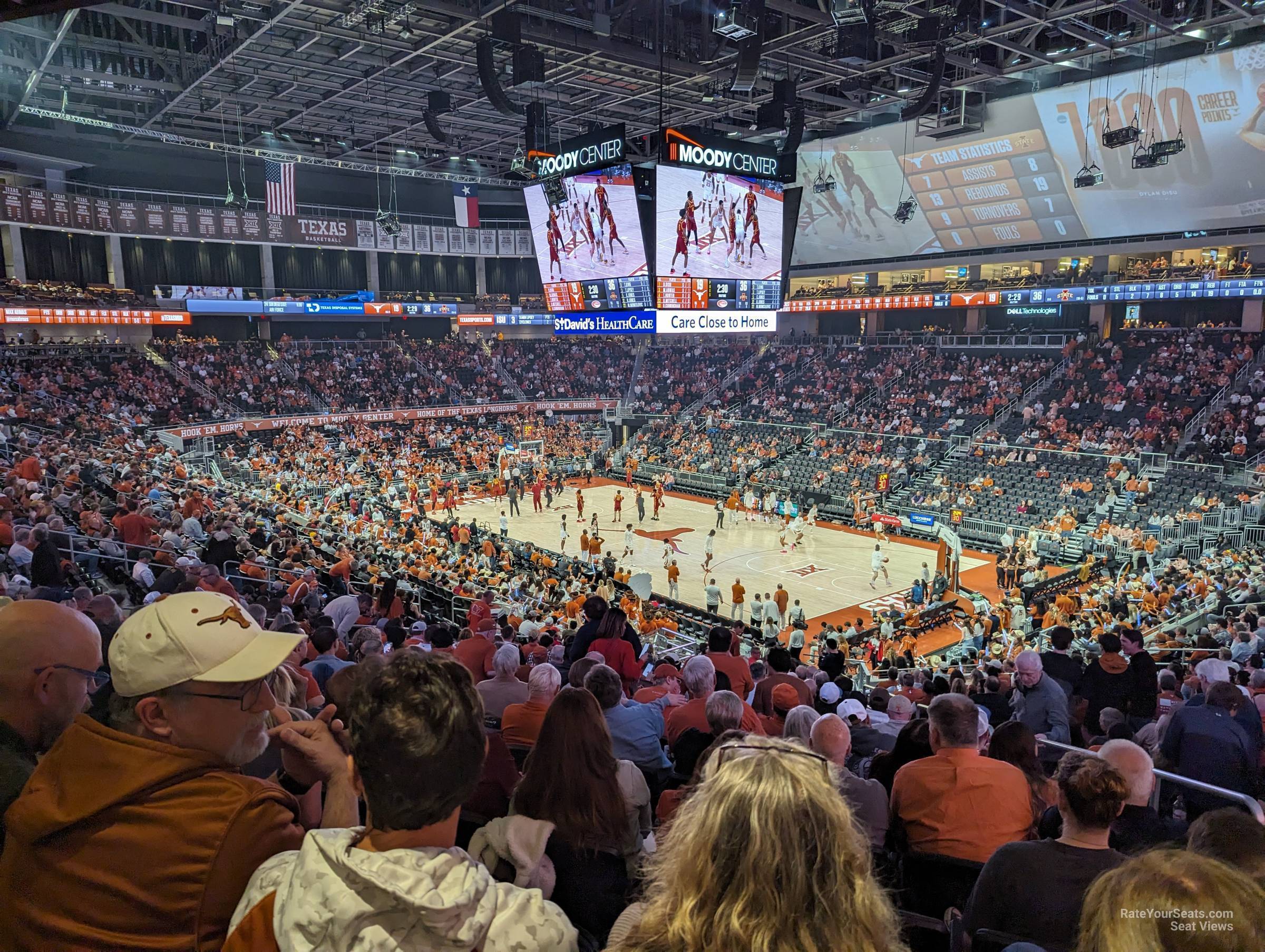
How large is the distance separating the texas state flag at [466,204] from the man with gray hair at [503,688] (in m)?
33.0

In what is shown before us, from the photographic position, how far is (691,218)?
52.9ft

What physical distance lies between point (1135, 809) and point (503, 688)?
3.62 meters

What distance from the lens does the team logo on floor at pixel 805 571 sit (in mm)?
21594

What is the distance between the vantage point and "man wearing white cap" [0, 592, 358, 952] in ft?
5.87

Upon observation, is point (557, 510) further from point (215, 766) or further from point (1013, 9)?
point (215, 766)

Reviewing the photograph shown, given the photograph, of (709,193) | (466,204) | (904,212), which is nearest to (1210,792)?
(709,193)

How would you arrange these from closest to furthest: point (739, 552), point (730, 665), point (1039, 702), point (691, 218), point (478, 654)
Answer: point (1039, 702), point (730, 665), point (478, 654), point (691, 218), point (739, 552)

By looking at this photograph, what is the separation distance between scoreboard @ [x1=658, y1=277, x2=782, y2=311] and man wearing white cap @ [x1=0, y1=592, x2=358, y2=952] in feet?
49.0

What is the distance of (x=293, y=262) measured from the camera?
43.2m

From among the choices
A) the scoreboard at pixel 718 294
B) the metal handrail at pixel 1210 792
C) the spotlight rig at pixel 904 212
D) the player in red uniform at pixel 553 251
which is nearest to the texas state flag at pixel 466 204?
the spotlight rig at pixel 904 212

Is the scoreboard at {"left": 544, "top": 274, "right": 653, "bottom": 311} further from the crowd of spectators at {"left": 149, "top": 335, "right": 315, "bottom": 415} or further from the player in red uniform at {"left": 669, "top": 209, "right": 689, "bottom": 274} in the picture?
the crowd of spectators at {"left": 149, "top": 335, "right": 315, "bottom": 415}

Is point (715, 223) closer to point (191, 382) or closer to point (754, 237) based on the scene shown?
point (754, 237)


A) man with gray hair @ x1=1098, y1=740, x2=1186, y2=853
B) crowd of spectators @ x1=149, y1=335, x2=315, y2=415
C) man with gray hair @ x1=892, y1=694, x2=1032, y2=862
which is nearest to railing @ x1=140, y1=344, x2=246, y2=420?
crowd of spectators @ x1=149, y1=335, x2=315, y2=415

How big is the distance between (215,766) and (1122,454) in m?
27.6
